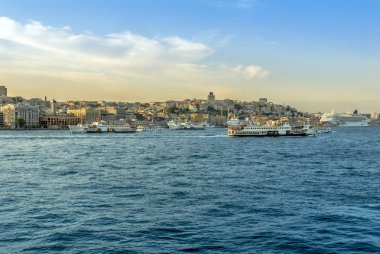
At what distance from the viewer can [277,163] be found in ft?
94.7

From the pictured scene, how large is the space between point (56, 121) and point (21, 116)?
38.4 feet

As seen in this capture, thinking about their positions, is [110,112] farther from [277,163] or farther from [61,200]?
[61,200]

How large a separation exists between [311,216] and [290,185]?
559 cm

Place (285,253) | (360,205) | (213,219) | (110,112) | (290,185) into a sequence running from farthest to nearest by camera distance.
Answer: (110,112) → (290,185) → (360,205) → (213,219) → (285,253)

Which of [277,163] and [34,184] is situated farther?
[277,163]

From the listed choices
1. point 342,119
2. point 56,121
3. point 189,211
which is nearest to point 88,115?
point 56,121

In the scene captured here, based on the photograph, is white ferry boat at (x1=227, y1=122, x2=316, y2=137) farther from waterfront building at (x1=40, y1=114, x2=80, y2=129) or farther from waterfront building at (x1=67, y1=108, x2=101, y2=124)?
waterfront building at (x1=67, y1=108, x2=101, y2=124)

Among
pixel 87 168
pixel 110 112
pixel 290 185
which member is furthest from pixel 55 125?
pixel 290 185

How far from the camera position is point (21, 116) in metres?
134

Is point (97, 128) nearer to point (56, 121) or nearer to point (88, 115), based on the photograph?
point (56, 121)

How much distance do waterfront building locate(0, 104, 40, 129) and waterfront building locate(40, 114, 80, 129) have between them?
125 inches

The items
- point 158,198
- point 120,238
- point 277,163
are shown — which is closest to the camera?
point 120,238

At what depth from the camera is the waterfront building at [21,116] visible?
13148 centimetres

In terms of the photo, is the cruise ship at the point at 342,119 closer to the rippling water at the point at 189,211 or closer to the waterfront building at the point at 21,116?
the waterfront building at the point at 21,116
